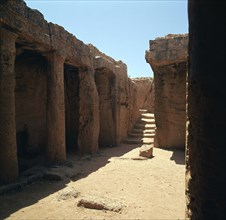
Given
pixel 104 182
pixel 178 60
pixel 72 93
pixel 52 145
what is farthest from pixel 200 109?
pixel 72 93

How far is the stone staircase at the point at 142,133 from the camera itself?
13570 mm

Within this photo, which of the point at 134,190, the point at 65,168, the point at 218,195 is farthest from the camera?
the point at 65,168

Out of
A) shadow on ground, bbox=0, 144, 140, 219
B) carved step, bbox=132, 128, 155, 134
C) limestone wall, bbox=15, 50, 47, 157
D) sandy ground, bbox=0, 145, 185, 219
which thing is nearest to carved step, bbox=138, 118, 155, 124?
carved step, bbox=132, 128, 155, 134

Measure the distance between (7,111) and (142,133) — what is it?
10.7 metres

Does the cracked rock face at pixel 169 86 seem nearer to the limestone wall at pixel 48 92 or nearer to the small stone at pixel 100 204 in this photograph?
the limestone wall at pixel 48 92

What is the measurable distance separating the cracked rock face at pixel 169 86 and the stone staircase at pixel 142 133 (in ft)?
7.89

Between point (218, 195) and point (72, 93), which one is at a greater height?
point (72, 93)

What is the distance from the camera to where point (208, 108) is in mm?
1706

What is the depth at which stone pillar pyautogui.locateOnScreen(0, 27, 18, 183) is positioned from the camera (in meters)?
5.54

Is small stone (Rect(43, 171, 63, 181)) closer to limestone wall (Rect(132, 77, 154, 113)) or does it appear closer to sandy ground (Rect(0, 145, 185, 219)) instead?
sandy ground (Rect(0, 145, 185, 219))

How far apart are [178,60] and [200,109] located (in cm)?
774

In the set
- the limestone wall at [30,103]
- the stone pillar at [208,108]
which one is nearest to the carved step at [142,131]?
the limestone wall at [30,103]

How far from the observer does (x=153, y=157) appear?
9.33m

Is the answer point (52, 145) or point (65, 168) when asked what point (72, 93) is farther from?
point (65, 168)
